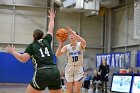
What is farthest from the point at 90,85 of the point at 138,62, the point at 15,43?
the point at 15,43

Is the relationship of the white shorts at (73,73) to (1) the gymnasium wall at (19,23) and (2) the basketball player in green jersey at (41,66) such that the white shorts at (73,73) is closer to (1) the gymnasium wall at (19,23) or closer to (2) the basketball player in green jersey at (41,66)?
(2) the basketball player in green jersey at (41,66)

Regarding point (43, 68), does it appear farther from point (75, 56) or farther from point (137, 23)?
point (137, 23)

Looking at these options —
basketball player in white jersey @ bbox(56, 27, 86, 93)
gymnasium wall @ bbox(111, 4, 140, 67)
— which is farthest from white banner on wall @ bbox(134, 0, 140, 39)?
basketball player in white jersey @ bbox(56, 27, 86, 93)

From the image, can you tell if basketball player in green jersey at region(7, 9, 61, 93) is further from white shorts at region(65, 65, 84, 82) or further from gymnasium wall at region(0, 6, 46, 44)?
gymnasium wall at region(0, 6, 46, 44)

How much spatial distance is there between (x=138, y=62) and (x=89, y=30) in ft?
21.8

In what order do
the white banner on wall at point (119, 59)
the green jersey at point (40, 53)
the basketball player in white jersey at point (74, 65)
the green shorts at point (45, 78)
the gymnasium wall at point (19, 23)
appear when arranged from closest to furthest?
the green shorts at point (45, 78) → the green jersey at point (40, 53) → the basketball player in white jersey at point (74, 65) → the white banner on wall at point (119, 59) → the gymnasium wall at point (19, 23)

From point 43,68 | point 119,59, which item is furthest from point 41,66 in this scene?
point 119,59

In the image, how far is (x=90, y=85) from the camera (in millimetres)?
17594

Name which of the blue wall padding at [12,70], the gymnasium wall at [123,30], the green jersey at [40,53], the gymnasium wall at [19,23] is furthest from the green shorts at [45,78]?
the gymnasium wall at [19,23]

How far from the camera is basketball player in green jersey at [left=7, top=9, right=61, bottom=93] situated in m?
4.96

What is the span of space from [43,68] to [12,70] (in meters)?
16.2

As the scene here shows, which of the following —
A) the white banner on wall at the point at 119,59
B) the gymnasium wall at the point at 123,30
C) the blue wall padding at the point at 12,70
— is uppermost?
the gymnasium wall at the point at 123,30

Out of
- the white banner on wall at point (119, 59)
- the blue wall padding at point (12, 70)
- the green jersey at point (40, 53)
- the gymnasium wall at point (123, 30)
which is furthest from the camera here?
the gymnasium wall at point (123, 30)

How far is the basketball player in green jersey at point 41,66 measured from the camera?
4.96 meters
